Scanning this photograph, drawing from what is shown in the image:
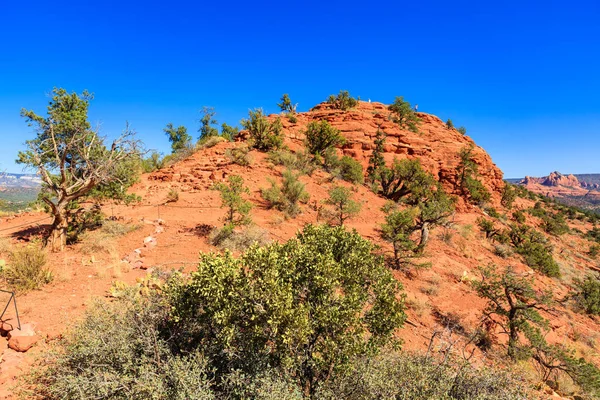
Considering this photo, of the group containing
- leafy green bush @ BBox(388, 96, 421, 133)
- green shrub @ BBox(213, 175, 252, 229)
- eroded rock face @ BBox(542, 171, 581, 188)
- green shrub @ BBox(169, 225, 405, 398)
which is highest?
eroded rock face @ BBox(542, 171, 581, 188)

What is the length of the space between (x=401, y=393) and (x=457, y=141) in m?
36.2

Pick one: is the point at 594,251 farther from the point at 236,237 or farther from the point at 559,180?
the point at 559,180

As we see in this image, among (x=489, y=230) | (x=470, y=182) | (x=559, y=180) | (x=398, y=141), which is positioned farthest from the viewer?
(x=559, y=180)

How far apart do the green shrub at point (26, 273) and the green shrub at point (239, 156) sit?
14178 millimetres

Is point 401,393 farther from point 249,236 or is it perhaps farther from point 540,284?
point 540,284

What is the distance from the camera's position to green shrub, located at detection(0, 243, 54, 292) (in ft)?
25.0

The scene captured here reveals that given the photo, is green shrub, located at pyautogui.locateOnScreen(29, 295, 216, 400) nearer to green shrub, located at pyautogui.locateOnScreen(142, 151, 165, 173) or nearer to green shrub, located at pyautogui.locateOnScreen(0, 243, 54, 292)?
green shrub, located at pyautogui.locateOnScreen(0, 243, 54, 292)

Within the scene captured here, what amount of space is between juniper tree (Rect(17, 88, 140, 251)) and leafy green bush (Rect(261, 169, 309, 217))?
7323mm

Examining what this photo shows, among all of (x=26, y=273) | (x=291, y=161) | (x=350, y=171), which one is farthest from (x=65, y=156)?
(x=350, y=171)

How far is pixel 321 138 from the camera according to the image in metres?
26.6

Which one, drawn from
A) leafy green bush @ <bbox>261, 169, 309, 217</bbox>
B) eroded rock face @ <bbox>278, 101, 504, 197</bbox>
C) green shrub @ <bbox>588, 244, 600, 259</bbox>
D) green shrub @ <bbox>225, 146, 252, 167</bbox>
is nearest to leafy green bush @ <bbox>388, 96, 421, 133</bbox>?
eroded rock face @ <bbox>278, 101, 504, 197</bbox>

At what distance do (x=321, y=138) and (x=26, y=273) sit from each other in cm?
2245

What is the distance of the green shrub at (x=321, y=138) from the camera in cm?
2641

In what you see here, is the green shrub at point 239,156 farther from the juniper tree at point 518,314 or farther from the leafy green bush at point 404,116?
the leafy green bush at point 404,116
